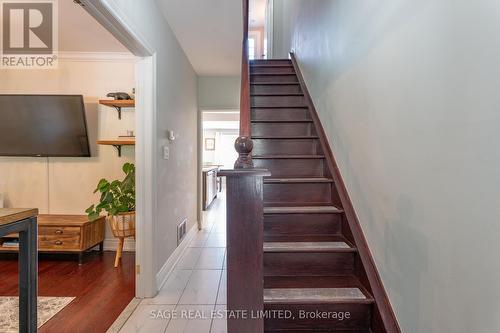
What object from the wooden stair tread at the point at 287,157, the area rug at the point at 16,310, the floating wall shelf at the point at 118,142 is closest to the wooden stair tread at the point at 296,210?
the wooden stair tread at the point at 287,157

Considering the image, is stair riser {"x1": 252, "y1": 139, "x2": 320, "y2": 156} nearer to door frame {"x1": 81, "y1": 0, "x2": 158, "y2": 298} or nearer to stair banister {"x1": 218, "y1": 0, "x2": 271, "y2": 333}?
door frame {"x1": 81, "y1": 0, "x2": 158, "y2": 298}

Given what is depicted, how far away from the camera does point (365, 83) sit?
1.63m

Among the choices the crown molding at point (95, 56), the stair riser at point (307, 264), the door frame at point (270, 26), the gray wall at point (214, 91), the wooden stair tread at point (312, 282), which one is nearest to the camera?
the wooden stair tread at point (312, 282)

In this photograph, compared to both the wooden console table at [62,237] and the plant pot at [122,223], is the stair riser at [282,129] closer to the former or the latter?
the plant pot at [122,223]

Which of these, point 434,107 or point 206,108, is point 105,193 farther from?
point 434,107

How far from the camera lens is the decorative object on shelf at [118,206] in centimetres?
286

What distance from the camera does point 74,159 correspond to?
11.1 feet

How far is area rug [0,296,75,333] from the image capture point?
1859 mm

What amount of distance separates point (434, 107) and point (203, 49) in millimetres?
2870

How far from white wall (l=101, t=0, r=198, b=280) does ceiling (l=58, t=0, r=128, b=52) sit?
655mm

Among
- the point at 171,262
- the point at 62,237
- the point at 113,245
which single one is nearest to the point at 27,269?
the point at 171,262

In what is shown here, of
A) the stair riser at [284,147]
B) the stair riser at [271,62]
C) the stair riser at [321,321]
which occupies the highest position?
the stair riser at [271,62]

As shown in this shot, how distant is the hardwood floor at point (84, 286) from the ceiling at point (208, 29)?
8.28 ft

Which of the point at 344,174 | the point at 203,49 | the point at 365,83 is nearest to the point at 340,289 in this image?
the point at 344,174
